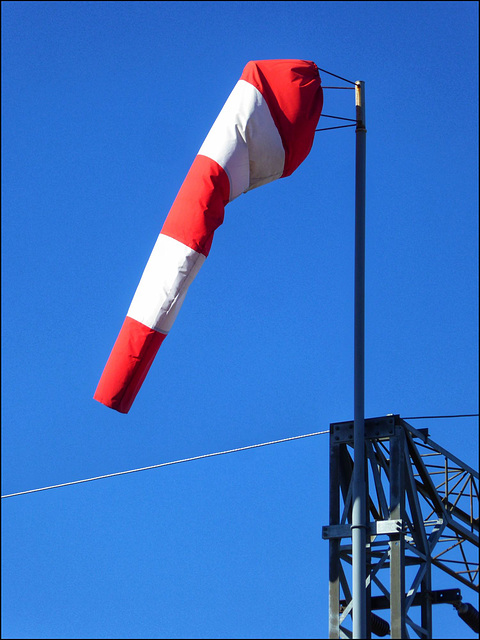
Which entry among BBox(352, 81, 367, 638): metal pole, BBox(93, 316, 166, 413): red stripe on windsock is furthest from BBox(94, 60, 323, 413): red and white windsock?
BBox(352, 81, 367, 638): metal pole

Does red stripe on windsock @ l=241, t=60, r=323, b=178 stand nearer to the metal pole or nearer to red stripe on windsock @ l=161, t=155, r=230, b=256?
the metal pole

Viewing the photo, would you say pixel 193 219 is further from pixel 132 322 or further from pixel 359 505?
pixel 359 505

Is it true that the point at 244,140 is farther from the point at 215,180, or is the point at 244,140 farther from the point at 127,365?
the point at 127,365

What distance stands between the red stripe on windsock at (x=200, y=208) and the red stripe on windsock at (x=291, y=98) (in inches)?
24.8

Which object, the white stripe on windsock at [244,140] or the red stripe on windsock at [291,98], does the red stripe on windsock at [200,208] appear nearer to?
the white stripe on windsock at [244,140]

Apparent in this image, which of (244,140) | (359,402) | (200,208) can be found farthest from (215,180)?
(359,402)

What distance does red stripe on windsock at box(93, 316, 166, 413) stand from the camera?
676 centimetres

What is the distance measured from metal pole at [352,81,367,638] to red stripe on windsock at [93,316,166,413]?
53.3 inches

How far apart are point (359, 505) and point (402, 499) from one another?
0.54 m

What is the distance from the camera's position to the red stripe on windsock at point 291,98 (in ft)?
24.0

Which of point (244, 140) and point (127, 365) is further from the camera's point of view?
point (244, 140)

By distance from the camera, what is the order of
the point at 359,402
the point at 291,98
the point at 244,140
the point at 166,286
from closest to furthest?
1. the point at 359,402
2. the point at 166,286
3. the point at 244,140
4. the point at 291,98

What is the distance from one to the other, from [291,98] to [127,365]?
228 centimetres

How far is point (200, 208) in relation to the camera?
6.95m
